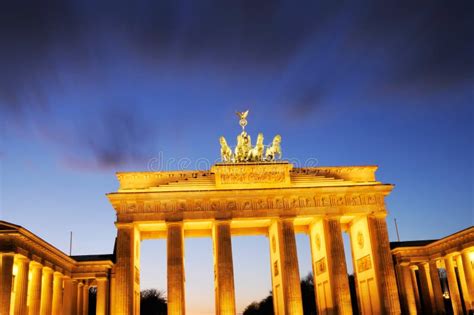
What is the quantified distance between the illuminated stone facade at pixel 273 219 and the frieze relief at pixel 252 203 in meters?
0.09

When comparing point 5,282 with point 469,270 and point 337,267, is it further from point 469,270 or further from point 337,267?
point 469,270

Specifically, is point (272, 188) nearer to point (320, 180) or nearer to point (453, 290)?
point (320, 180)

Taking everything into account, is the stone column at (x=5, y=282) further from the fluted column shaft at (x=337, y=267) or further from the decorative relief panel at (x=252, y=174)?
the fluted column shaft at (x=337, y=267)

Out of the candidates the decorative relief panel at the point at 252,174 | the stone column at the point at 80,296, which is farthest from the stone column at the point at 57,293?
the decorative relief panel at the point at 252,174

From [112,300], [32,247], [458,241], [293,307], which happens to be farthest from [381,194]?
[32,247]

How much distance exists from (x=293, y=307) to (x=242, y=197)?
33.9 ft

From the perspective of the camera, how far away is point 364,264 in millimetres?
44562

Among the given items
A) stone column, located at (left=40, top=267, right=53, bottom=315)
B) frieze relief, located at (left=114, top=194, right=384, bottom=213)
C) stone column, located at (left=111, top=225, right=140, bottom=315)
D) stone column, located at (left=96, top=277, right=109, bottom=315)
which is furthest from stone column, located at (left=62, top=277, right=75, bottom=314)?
frieze relief, located at (left=114, top=194, right=384, bottom=213)

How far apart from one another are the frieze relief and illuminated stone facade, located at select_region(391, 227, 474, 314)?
5.83 metres

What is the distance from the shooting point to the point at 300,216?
43.2 metres

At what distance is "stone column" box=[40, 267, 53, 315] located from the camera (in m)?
37.2

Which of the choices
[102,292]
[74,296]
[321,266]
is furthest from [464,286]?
[74,296]

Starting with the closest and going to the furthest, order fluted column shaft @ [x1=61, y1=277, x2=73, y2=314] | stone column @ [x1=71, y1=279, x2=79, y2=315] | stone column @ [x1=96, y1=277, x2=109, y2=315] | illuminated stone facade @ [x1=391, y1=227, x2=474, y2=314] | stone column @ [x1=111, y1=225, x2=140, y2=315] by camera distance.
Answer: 1. illuminated stone facade @ [x1=391, y1=227, x2=474, y2=314]
2. stone column @ [x1=111, y1=225, x2=140, y2=315]
3. fluted column shaft @ [x1=61, y1=277, x2=73, y2=314]
4. stone column @ [x1=96, y1=277, x2=109, y2=315]
5. stone column @ [x1=71, y1=279, x2=79, y2=315]

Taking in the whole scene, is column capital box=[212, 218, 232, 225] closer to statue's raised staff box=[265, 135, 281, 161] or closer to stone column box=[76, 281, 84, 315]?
statue's raised staff box=[265, 135, 281, 161]
